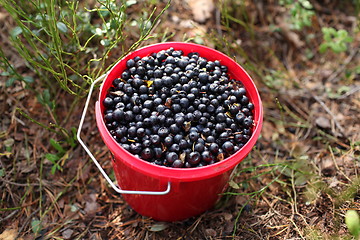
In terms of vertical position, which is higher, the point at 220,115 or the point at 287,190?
the point at 220,115

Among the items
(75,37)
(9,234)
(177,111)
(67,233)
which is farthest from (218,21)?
(9,234)

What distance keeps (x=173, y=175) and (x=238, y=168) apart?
0.78m

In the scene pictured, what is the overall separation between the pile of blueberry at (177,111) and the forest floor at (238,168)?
1.14 feet

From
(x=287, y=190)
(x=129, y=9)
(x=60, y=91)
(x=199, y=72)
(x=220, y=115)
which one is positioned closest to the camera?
(x=220, y=115)

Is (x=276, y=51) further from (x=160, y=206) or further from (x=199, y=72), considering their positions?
(x=160, y=206)

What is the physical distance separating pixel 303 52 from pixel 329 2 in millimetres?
598

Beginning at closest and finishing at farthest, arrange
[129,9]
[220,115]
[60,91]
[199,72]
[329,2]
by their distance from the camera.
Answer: [220,115] < [199,72] < [60,91] < [129,9] < [329,2]

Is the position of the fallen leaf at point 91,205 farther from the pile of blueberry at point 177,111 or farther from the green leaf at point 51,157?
the pile of blueberry at point 177,111

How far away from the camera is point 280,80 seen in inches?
105

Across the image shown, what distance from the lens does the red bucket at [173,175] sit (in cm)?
149

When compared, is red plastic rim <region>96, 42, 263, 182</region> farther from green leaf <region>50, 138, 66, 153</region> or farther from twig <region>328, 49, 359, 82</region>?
twig <region>328, 49, 359, 82</region>

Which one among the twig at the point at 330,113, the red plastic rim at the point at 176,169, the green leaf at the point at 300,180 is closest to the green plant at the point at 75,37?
the red plastic rim at the point at 176,169

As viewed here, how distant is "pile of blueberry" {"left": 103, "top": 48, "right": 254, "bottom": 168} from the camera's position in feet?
5.20

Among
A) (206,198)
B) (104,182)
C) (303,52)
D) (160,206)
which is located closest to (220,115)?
(206,198)
